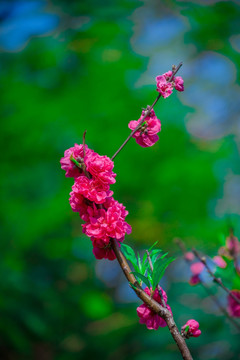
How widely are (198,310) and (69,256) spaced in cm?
103

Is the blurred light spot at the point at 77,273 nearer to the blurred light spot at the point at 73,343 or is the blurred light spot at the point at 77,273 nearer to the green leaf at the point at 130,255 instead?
the blurred light spot at the point at 73,343

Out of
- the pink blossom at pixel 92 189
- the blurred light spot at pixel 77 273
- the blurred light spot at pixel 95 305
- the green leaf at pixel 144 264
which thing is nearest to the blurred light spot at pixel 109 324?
the blurred light spot at pixel 95 305

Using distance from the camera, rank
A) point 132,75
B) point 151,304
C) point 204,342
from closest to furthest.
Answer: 1. point 151,304
2. point 204,342
3. point 132,75

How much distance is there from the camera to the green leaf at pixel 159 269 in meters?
0.47

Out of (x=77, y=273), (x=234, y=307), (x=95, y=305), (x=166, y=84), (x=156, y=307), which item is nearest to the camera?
(x=156, y=307)

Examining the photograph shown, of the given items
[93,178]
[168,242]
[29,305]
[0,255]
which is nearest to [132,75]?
[168,242]

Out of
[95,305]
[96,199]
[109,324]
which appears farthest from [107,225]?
[109,324]

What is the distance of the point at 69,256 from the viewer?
2.63 m

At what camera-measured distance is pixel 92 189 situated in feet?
1.60

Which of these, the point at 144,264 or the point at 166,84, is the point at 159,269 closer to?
the point at 144,264

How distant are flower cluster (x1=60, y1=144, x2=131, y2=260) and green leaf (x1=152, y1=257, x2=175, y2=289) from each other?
0.06 m

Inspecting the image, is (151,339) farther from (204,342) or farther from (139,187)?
(139,187)

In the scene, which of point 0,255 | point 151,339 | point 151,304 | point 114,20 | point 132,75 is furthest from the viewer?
point 114,20

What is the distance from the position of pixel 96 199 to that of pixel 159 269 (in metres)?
0.13
